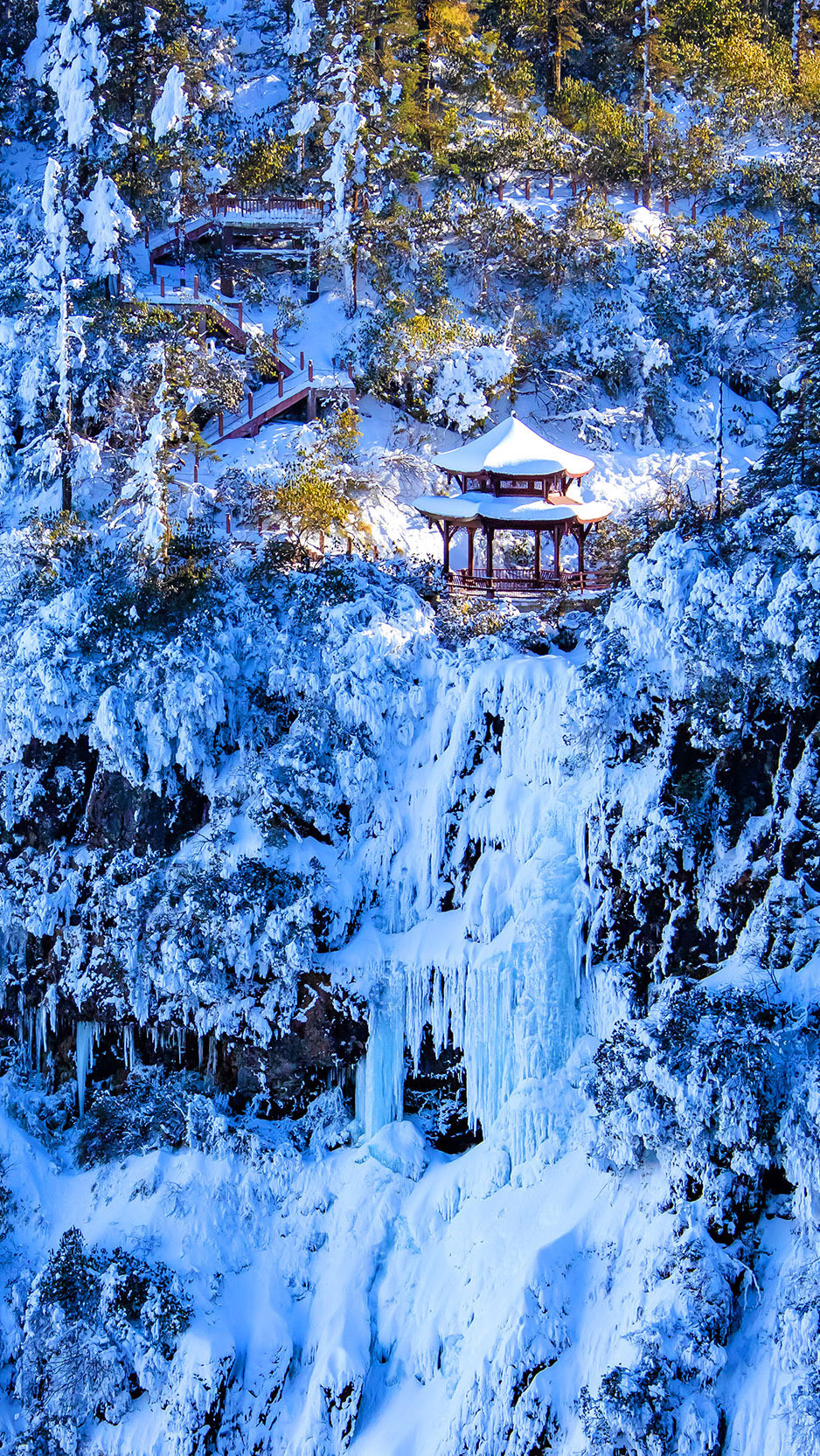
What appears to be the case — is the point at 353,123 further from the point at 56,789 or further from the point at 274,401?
the point at 56,789

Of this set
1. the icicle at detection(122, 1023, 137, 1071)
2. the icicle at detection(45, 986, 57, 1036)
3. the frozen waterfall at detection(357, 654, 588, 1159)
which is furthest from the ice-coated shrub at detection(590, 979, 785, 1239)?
the icicle at detection(45, 986, 57, 1036)

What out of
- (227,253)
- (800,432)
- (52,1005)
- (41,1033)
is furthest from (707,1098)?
(227,253)

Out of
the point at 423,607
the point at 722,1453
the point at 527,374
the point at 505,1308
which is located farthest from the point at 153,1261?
the point at 527,374

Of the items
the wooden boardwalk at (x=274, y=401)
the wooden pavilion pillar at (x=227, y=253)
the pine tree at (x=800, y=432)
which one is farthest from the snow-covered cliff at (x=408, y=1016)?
the wooden pavilion pillar at (x=227, y=253)

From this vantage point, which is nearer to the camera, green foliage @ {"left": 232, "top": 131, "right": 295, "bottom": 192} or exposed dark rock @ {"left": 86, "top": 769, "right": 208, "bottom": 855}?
exposed dark rock @ {"left": 86, "top": 769, "right": 208, "bottom": 855}

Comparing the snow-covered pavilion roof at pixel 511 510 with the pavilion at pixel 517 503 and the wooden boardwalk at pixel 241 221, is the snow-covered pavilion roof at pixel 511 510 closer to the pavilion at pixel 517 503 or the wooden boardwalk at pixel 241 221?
the pavilion at pixel 517 503

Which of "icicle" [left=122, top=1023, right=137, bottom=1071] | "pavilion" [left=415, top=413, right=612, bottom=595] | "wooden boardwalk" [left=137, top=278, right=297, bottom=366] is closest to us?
"icicle" [left=122, top=1023, right=137, bottom=1071]

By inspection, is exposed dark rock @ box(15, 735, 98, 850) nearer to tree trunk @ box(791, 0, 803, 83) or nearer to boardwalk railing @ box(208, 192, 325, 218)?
boardwalk railing @ box(208, 192, 325, 218)

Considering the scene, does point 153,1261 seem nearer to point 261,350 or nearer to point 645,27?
point 261,350
